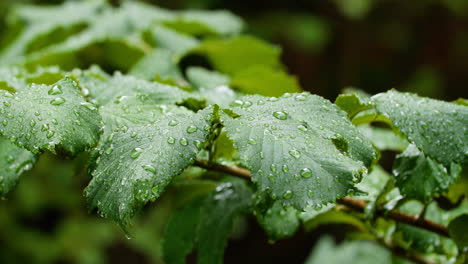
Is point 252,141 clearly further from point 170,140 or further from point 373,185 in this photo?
point 373,185

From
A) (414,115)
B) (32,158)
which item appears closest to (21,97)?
(32,158)

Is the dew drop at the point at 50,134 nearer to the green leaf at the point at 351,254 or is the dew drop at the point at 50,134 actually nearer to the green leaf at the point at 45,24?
the green leaf at the point at 45,24

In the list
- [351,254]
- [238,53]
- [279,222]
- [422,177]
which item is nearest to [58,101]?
[279,222]

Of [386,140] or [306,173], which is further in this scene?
[386,140]

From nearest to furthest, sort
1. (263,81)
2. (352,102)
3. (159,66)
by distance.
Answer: (352,102) → (263,81) → (159,66)

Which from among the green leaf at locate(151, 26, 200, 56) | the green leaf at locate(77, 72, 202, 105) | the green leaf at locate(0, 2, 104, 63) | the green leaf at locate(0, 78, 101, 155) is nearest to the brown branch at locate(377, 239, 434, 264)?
the green leaf at locate(77, 72, 202, 105)
